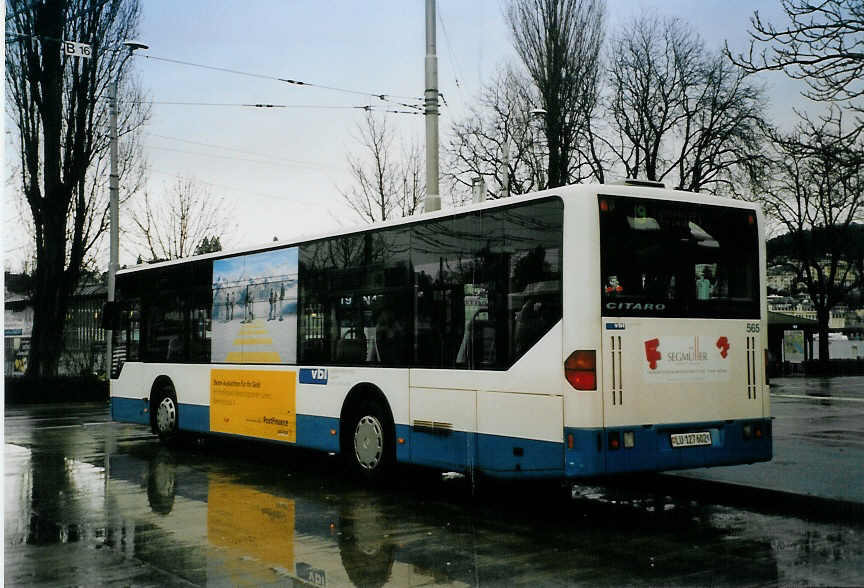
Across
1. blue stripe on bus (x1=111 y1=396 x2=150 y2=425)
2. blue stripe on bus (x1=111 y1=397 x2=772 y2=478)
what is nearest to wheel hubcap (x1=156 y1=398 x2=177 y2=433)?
blue stripe on bus (x1=111 y1=396 x2=150 y2=425)

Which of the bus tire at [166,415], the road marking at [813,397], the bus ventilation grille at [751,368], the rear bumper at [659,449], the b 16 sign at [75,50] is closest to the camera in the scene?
the rear bumper at [659,449]

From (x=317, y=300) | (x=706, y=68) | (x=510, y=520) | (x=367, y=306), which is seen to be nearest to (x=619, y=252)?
(x=510, y=520)

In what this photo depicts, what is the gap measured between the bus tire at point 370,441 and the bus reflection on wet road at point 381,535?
0.29m

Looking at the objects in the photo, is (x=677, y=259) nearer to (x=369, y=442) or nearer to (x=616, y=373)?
(x=616, y=373)

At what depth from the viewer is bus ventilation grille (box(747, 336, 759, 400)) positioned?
9.25 meters

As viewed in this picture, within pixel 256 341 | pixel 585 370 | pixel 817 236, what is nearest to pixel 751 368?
pixel 585 370

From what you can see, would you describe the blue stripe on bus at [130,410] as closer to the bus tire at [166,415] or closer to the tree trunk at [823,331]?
the bus tire at [166,415]

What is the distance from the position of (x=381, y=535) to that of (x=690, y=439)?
9.67 feet

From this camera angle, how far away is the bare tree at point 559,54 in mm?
33500

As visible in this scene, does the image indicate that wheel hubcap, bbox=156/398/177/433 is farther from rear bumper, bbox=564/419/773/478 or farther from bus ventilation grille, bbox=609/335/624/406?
bus ventilation grille, bbox=609/335/624/406

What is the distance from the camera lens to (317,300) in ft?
39.1

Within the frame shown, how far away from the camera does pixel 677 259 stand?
29.3ft

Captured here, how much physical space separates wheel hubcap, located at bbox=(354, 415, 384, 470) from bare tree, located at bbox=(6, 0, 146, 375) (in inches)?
809

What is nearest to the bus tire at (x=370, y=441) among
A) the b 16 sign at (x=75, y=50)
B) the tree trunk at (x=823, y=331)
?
the b 16 sign at (x=75, y=50)
